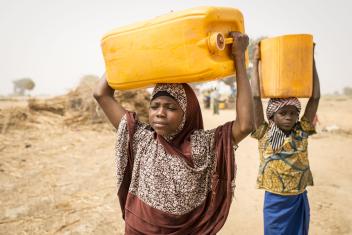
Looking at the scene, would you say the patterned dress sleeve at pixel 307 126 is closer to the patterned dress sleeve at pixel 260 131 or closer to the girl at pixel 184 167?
the patterned dress sleeve at pixel 260 131

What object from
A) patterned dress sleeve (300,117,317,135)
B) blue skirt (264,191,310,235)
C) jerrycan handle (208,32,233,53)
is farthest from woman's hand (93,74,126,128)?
patterned dress sleeve (300,117,317,135)

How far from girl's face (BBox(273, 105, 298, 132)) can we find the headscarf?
46.6 inches

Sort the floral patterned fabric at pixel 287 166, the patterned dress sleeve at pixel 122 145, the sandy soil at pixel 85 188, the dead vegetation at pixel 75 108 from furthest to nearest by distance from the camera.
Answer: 1. the dead vegetation at pixel 75 108
2. the sandy soil at pixel 85 188
3. the floral patterned fabric at pixel 287 166
4. the patterned dress sleeve at pixel 122 145

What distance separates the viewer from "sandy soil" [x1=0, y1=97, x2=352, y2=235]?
342 cm

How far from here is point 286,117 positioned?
2588mm

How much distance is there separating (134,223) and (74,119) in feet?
27.1

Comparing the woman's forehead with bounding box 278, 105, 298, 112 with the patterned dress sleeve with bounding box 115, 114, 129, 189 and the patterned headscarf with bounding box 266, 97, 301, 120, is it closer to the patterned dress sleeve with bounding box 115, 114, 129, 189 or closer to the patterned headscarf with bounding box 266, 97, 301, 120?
the patterned headscarf with bounding box 266, 97, 301, 120

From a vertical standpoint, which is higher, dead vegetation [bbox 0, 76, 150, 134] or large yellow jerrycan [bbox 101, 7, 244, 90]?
large yellow jerrycan [bbox 101, 7, 244, 90]

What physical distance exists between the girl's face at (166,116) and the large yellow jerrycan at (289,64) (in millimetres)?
1111

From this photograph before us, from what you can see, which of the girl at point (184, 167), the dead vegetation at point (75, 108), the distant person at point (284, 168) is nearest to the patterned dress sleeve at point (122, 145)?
the girl at point (184, 167)

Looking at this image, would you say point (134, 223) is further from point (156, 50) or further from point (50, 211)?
point (50, 211)

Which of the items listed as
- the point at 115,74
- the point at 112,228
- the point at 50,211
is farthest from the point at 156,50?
the point at 50,211

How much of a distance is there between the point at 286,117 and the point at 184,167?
1.36 metres

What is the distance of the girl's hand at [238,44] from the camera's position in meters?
1.50
